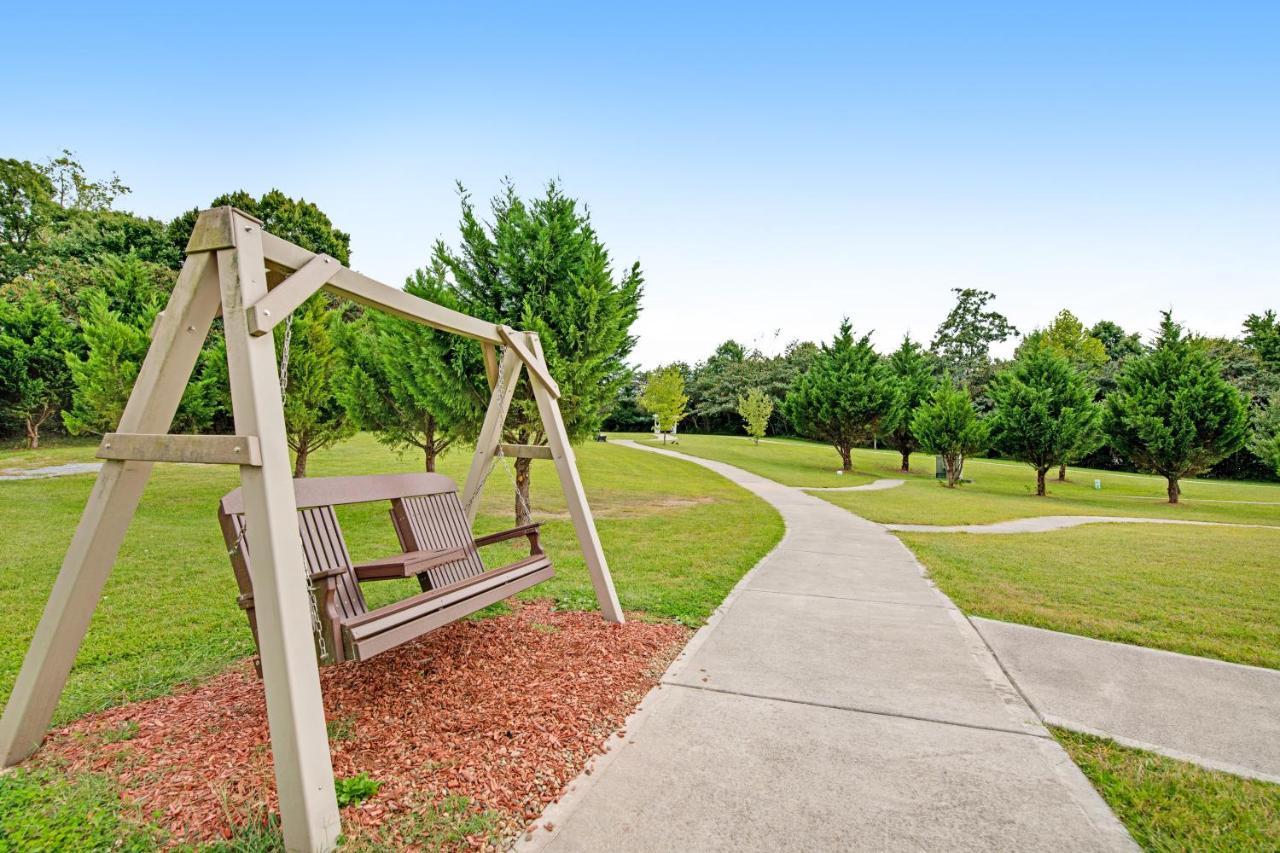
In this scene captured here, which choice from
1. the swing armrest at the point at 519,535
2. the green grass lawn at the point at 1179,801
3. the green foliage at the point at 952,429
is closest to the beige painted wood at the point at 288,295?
the swing armrest at the point at 519,535

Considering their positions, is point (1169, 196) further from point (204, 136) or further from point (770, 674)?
point (204, 136)

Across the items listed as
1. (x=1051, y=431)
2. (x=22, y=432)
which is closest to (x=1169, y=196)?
(x=1051, y=431)

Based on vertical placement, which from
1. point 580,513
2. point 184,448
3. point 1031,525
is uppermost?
point 184,448

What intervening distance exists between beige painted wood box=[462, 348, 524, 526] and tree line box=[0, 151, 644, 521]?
66.1 inches

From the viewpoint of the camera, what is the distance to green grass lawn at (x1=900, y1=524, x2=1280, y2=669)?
4.59 m

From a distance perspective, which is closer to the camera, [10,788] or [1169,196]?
[10,788]

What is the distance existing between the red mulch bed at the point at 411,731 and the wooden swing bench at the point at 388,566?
488 mm

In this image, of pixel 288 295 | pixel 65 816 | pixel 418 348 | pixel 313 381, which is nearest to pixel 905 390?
pixel 418 348

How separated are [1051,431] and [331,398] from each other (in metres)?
24.7

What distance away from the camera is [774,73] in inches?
472

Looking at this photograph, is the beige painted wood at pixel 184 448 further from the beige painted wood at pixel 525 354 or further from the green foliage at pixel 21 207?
the green foliage at pixel 21 207

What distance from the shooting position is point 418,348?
8.74 meters

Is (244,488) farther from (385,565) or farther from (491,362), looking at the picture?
(491,362)

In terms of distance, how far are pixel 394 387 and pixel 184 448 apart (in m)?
8.52
